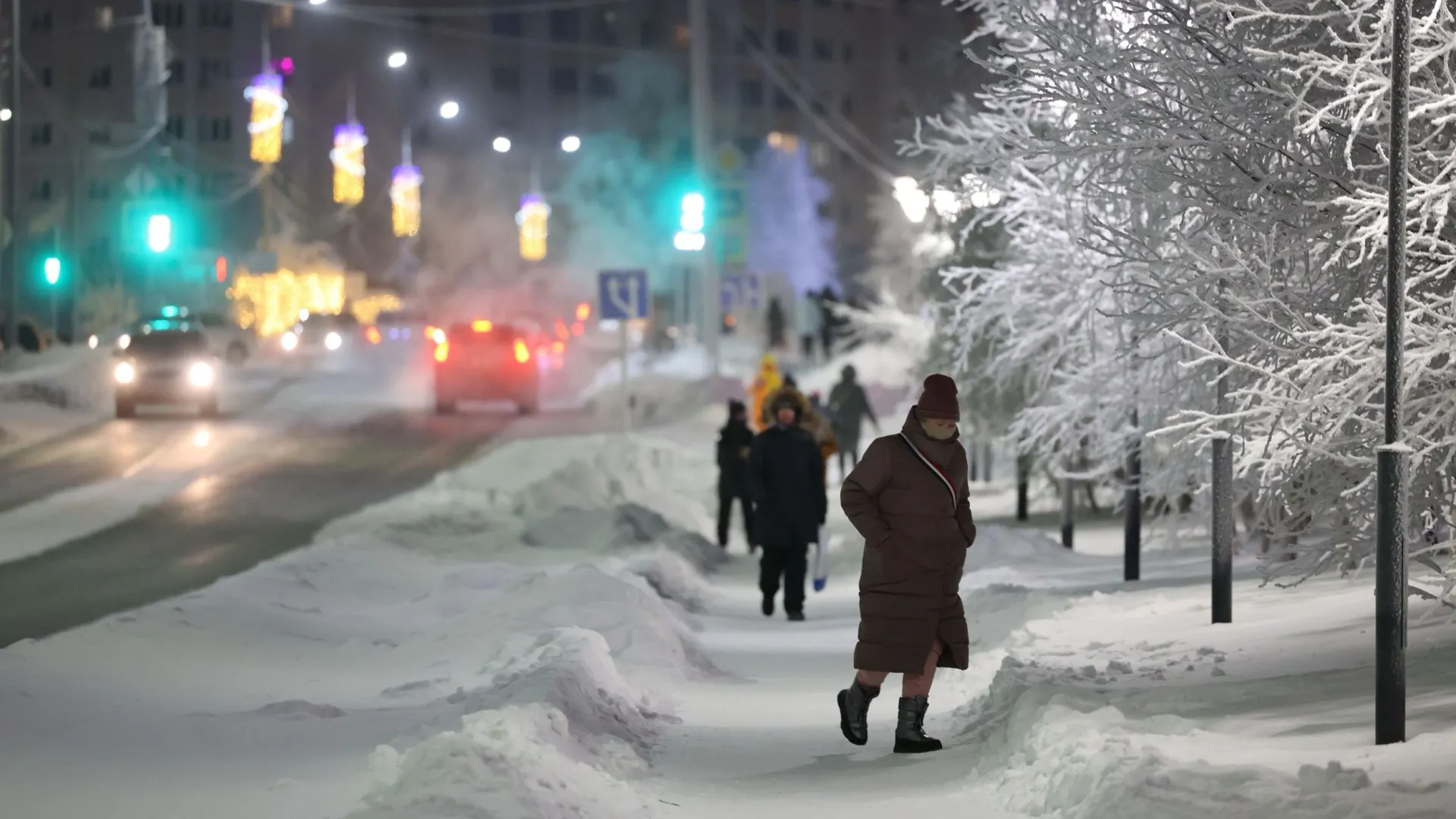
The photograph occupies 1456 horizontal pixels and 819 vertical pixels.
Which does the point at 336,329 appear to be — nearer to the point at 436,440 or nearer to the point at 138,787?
the point at 436,440

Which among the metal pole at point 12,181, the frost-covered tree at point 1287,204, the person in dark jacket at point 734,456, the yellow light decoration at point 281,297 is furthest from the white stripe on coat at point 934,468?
the yellow light decoration at point 281,297

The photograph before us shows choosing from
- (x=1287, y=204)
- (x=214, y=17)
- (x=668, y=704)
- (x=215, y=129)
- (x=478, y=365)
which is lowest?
(x=668, y=704)

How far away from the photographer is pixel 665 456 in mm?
30781

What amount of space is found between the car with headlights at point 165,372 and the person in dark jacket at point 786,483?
23.8 m

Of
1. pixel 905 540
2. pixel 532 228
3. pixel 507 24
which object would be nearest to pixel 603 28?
pixel 507 24

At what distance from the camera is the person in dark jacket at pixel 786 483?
15062 millimetres

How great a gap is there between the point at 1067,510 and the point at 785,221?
8686cm

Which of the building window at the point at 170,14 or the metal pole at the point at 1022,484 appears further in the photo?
the building window at the point at 170,14

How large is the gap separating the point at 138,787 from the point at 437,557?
420 inches

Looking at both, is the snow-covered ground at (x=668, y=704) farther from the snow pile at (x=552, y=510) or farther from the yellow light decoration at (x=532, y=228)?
the yellow light decoration at (x=532, y=228)

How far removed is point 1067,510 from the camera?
1961 centimetres

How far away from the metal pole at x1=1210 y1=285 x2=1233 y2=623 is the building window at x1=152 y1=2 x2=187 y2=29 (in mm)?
77943

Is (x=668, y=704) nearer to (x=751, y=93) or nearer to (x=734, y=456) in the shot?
(x=734, y=456)

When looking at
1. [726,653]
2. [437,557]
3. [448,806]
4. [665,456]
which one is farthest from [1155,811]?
[665,456]
